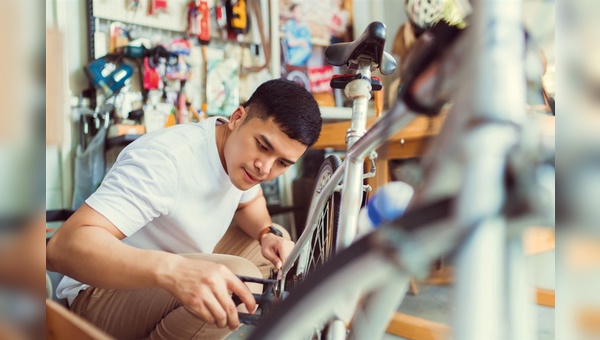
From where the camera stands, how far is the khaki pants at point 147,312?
2.02 ft

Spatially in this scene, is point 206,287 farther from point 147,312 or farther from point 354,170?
point 147,312

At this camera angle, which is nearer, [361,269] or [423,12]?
[361,269]

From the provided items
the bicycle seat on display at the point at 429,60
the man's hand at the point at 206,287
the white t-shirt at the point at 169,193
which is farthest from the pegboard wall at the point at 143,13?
the bicycle seat on display at the point at 429,60

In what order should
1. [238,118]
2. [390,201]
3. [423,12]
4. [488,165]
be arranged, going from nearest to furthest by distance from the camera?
[488,165]
[390,201]
[238,118]
[423,12]

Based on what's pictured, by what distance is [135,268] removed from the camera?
16.4 inches

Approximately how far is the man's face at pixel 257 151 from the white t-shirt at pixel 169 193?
38 mm

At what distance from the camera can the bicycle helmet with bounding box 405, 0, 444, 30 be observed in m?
0.69

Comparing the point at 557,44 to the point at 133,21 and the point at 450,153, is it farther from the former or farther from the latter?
the point at 133,21

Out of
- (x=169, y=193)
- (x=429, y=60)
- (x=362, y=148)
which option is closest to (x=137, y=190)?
(x=169, y=193)

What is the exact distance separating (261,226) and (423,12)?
46cm

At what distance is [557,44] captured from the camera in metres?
Answer: 0.22

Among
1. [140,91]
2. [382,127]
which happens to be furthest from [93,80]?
[382,127]

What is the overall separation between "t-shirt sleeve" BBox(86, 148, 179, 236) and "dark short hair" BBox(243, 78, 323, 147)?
0.14m

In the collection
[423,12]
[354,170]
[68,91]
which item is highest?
[423,12]
